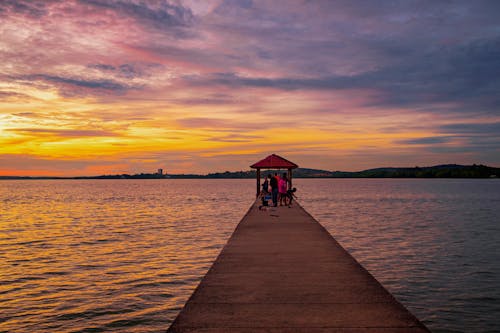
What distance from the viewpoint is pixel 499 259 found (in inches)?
690

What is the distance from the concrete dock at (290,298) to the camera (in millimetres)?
5848

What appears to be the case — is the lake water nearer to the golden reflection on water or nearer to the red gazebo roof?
the golden reflection on water

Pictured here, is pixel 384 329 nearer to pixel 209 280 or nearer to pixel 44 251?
→ pixel 209 280

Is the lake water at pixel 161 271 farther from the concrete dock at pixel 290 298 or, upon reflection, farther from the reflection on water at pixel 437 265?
the concrete dock at pixel 290 298

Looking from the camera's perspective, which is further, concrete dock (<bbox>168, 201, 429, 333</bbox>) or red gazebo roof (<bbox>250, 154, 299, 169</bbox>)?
red gazebo roof (<bbox>250, 154, 299, 169</bbox>)

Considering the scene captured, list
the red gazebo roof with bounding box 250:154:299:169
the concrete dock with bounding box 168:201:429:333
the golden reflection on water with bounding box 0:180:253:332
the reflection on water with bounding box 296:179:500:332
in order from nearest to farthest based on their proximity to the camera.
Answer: the concrete dock with bounding box 168:201:429:333
the golden reflection on water with bounding box 0:180:253:332
the reflection on water with bounding box 296:179:500:332
the red gazebo roof with bounding box 250:154:299:169

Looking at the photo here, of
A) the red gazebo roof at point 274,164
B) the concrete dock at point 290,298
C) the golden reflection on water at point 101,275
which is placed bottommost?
the golden reflection on water at point 101,275

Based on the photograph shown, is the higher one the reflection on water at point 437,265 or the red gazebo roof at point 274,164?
the red gazebo roof at point 274,164

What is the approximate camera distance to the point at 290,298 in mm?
7148

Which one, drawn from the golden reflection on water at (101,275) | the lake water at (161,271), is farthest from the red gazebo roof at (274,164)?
the golden reflection on water at (101,275)

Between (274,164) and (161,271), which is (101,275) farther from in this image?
(274,164)

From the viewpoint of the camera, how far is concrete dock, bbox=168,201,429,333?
19.2ft

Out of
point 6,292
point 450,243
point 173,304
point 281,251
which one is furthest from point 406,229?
point 6,292

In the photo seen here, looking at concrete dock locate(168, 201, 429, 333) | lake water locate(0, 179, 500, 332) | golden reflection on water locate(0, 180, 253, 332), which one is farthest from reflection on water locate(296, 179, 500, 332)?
golden reflection on water locate(0, 180, 253, 332)
